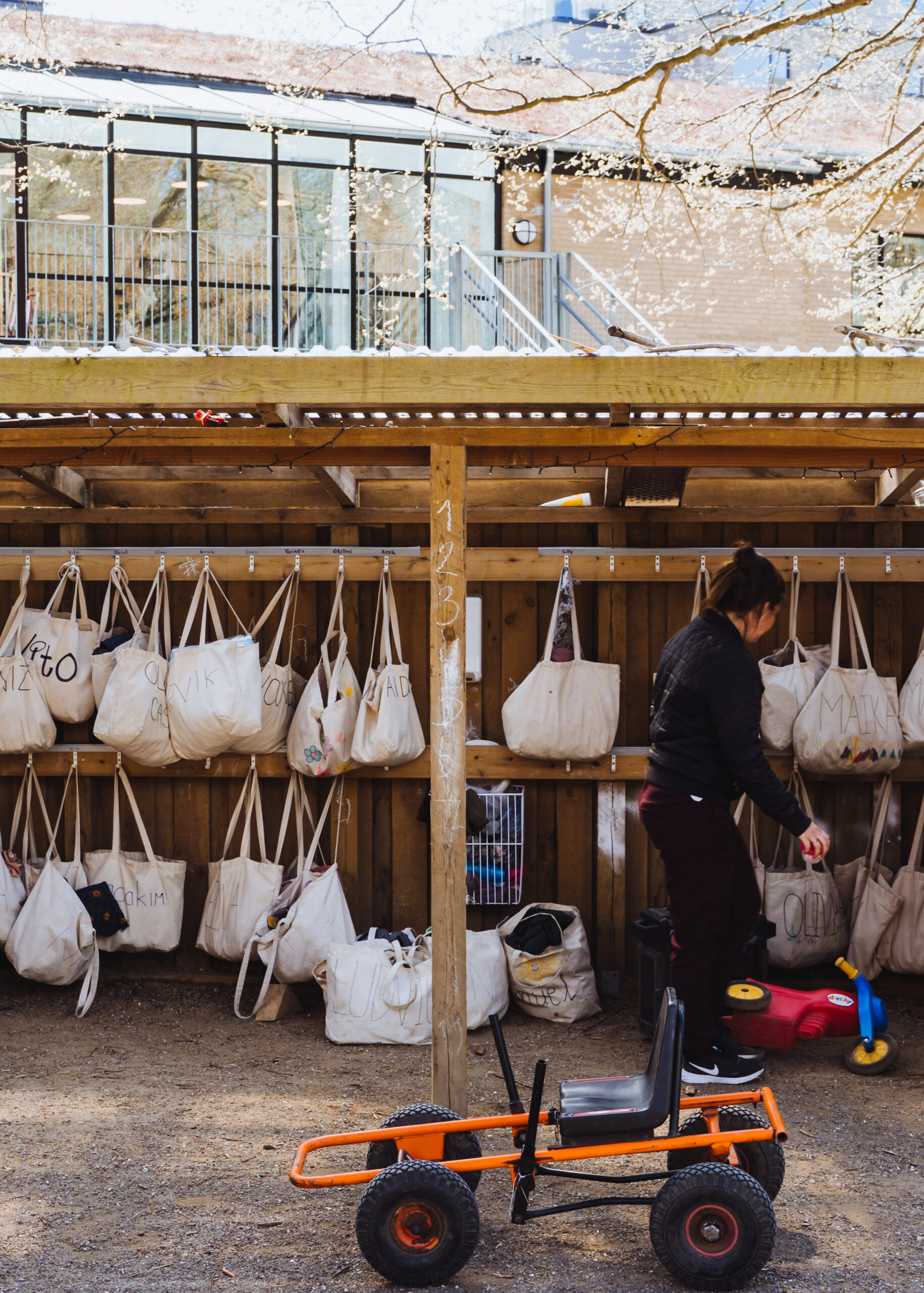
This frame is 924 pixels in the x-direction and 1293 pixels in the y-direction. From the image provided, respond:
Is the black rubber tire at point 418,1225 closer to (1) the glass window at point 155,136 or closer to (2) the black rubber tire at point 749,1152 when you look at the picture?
(2) the black rubber tire at point 749,1152

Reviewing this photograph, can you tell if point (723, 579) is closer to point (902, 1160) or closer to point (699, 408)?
point (699, 408)

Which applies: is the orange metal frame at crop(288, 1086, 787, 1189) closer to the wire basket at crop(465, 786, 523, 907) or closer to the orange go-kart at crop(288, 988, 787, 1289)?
the orange go-kart at crop(288, 988, 787, 1289)

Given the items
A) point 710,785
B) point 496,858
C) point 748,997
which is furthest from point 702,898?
point 496,858

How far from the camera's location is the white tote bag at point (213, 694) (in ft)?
16.3

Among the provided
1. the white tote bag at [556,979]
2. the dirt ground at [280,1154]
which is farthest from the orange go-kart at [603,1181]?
the white tote bag at [556,979]

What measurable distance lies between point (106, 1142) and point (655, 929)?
219cm

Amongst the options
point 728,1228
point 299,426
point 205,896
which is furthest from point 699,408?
point 205,896

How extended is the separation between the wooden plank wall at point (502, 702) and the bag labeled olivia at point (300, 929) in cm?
32

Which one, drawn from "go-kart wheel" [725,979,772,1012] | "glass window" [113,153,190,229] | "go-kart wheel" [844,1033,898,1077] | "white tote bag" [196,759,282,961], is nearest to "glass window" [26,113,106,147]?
"glass window" [113,153,190,229]

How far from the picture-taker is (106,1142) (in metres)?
3.69

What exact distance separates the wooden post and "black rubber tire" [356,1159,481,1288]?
0.71m

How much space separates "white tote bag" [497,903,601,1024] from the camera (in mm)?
4992

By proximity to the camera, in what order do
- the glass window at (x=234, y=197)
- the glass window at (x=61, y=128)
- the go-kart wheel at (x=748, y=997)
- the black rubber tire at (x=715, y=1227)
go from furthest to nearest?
1. the glass window at (x=234, y=197)
2. the glass window at (x=61, y=128)
3. the go-kart wheel at (x=748, y=997)
4. the black rubber tire at (x=715, y=1227)

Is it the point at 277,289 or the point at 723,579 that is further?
the point at 277,289
